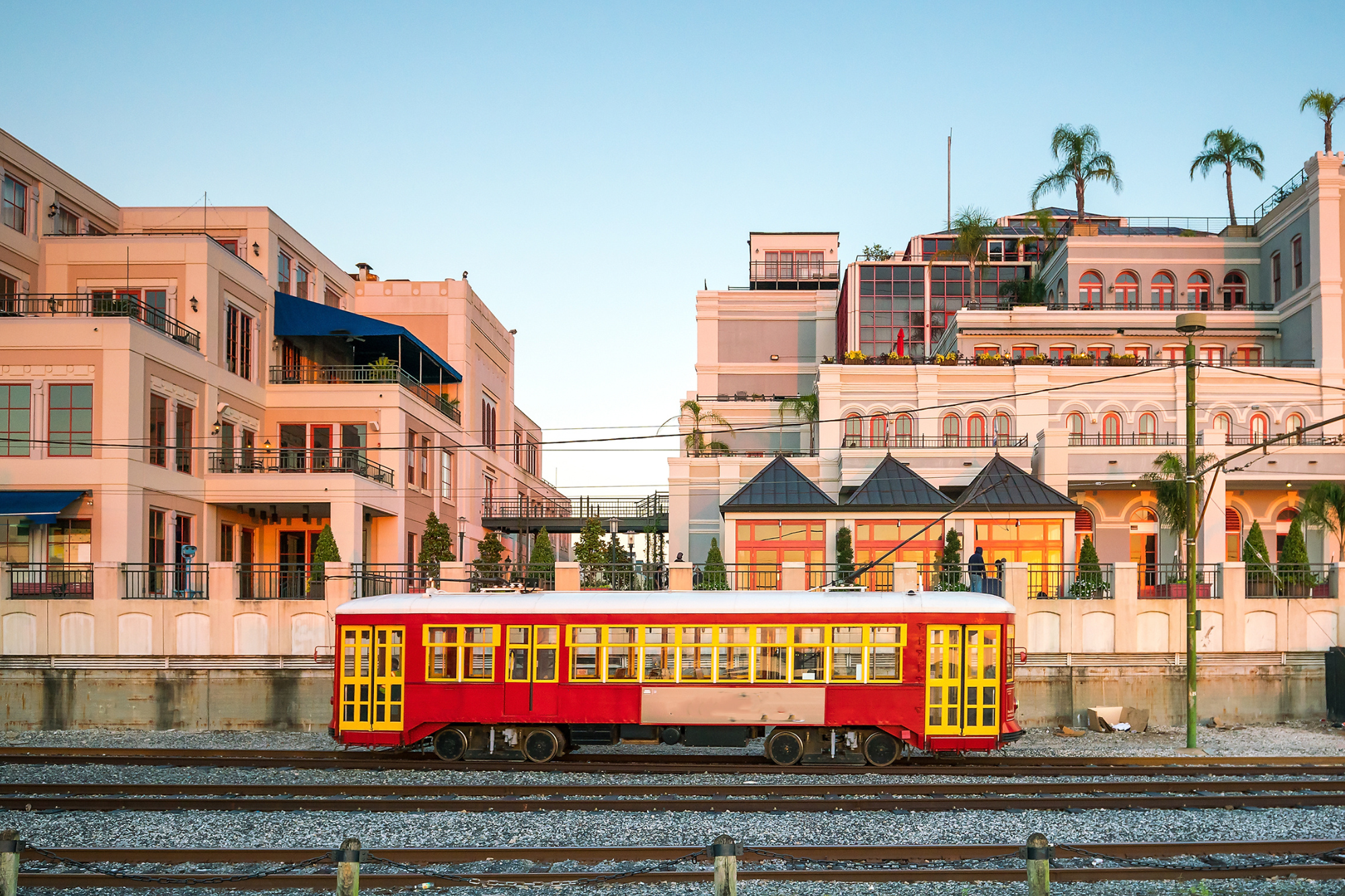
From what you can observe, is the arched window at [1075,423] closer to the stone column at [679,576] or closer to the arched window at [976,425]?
the arched window at [976,425]

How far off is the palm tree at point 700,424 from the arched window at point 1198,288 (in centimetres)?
→ 2272

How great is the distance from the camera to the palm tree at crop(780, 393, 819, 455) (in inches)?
2132

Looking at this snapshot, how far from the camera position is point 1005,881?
39.8ft

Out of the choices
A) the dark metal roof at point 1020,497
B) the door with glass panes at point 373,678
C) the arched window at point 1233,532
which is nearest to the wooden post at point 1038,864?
the door with glass panes at point 373,678

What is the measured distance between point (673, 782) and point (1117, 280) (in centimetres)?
4693

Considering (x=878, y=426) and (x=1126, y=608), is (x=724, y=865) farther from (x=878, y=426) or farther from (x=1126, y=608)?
(x=878, y=426)

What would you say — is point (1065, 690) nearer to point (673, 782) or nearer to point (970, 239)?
point (673, 782)

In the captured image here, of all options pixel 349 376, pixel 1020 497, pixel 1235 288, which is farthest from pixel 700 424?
pixel 1235 288

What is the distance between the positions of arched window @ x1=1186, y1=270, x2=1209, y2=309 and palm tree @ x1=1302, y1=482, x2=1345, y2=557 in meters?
18.3

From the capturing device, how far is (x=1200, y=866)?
12602 mm

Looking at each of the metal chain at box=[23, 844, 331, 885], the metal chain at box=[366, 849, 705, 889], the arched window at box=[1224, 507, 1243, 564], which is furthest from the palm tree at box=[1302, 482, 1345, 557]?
the metal chain at box=[23, 844, 331, 885]

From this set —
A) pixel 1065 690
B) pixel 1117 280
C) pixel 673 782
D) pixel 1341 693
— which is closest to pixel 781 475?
pixel 1065 690

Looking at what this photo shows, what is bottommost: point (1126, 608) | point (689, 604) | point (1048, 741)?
point (1048, 741)

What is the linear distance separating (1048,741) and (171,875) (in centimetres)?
1691
